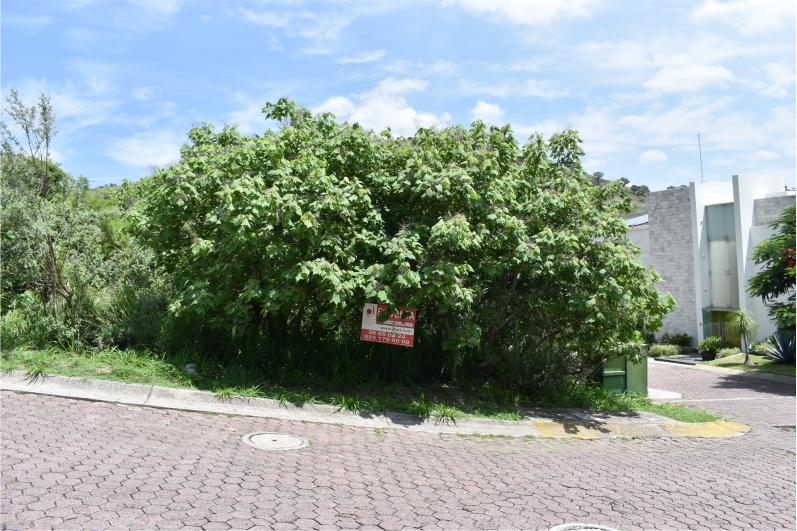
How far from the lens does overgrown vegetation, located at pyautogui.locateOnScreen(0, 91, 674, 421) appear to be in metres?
8.39

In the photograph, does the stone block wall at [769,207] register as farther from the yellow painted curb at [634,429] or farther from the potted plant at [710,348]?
the yellow painted curb at [634,429]

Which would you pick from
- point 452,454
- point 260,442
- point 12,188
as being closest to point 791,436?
point 452,454

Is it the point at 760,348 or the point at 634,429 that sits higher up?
the point at 760,348

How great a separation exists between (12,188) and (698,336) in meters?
27.7

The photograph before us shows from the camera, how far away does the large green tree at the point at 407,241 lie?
827 cm

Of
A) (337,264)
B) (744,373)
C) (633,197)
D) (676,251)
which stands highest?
(633,197)

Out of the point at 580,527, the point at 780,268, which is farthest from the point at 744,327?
the point at 580,527

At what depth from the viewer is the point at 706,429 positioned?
34.0 feet

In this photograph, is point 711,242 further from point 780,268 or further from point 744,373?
point 780,268

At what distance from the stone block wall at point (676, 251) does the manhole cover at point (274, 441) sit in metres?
25.5

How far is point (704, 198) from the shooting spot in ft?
92.6

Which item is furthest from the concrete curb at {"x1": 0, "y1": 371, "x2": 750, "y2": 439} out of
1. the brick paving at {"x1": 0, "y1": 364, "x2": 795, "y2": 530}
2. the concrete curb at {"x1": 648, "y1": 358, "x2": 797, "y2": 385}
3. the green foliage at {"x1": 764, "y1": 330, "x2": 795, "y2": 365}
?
the green foliage at {"x1": 764, "y1": 330, "x2": 795, "y2": 365}

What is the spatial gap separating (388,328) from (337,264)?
1.33m

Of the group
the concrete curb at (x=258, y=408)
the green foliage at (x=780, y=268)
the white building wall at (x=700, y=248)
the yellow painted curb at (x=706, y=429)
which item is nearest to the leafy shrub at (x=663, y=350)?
the white building wall at (x=700, y=248)
